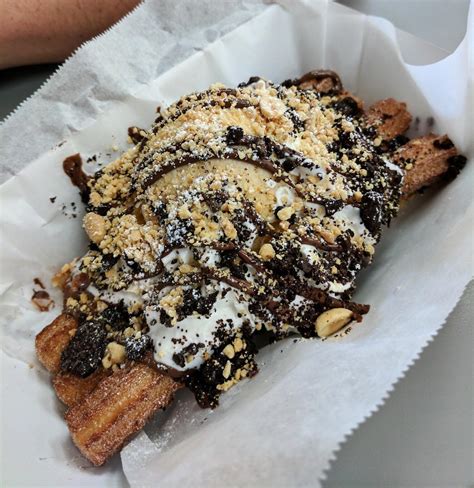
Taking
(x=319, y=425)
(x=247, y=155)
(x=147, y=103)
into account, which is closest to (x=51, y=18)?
(x=147, y=103)

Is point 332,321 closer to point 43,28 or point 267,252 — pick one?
point 267,252

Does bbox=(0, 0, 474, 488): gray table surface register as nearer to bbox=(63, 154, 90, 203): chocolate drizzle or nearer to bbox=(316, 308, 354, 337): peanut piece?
bbox=(316, 308, 354, 337): peanut piece

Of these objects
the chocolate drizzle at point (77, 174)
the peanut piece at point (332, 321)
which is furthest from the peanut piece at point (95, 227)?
the peanut piece at point (332, 321)

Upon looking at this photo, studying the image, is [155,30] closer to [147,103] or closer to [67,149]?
[147,103]

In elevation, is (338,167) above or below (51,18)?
below

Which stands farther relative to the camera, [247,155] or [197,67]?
[197,67]

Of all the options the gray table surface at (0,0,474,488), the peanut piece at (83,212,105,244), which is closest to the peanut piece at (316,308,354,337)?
the gray table surface at (0,0,474,488)
